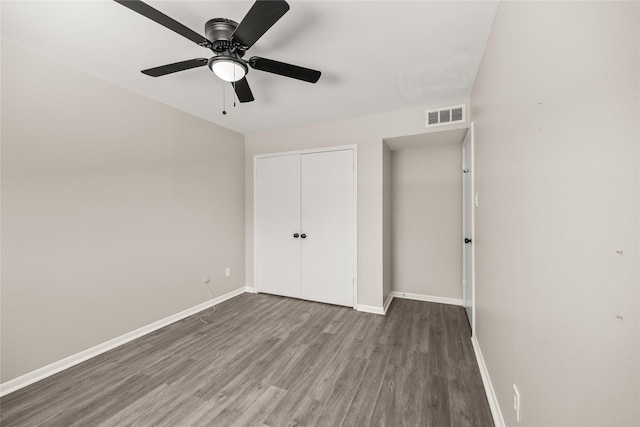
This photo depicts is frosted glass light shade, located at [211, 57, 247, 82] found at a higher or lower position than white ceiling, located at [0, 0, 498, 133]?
lower

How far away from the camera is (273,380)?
6.30 feet

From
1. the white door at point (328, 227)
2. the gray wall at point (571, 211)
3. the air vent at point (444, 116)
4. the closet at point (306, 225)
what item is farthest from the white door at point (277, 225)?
the gray wall at point (571, 211)

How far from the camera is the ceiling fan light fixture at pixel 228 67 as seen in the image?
157cm

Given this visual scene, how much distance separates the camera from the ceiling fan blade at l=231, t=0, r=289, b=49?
1149 millimetres

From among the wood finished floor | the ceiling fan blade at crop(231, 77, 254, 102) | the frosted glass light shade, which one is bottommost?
the wood finished floor

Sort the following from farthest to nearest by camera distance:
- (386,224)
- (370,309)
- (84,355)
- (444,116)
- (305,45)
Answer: (386,224)
(370,309)
(444,116)
(84,355)
(305,45)

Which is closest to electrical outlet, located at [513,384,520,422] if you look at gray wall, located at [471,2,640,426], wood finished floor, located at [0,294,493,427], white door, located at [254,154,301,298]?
gray wall, located at [471,2,640,426]

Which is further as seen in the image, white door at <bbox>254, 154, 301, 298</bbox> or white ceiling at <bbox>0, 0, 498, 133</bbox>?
white door at <bbox>254, 154, 301, 298</bbox>

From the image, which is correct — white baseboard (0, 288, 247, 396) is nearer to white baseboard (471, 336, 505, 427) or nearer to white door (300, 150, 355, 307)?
white door (300, 150, 355, 307)

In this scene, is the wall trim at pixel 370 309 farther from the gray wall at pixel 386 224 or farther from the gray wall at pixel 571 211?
the gray wall at pixel 571 211

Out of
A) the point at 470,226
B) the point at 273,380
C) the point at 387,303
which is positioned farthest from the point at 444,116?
the point at 273,380

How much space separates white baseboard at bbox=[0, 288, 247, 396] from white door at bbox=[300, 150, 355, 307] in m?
1.56

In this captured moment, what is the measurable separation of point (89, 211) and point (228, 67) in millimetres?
1832

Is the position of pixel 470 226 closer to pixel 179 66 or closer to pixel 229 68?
pixel 229 68
